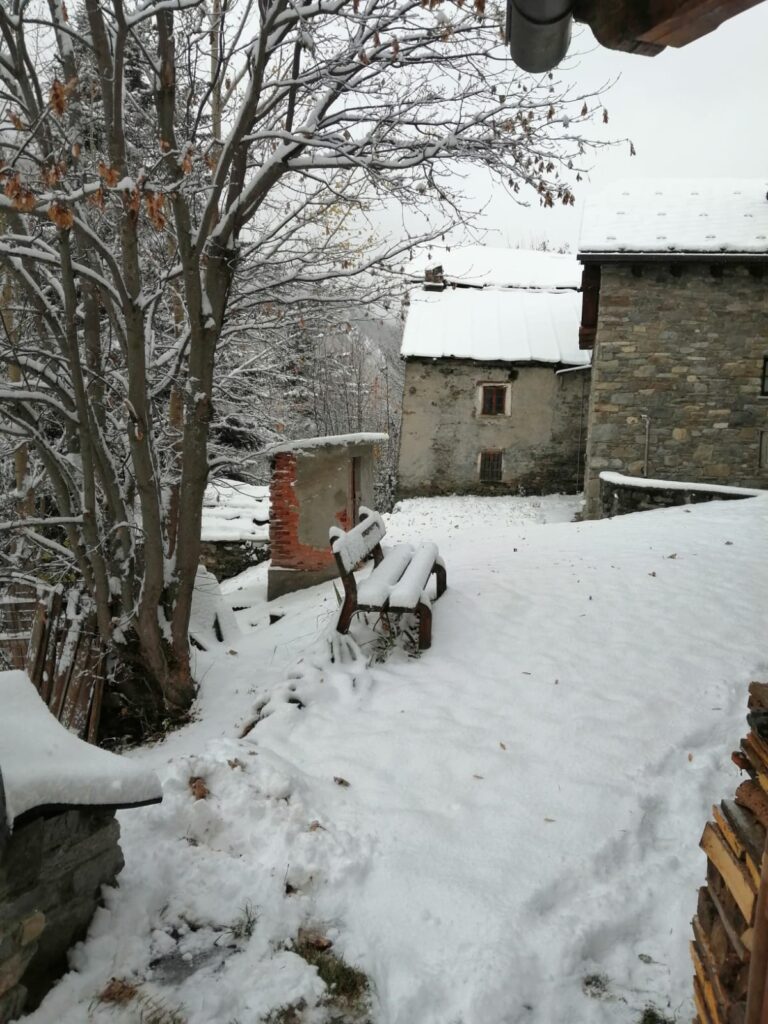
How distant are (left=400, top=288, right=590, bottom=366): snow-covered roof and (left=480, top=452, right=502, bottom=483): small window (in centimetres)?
250

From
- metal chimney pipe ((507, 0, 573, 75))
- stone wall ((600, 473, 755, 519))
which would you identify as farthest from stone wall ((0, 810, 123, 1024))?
stone wall ((600, 473, 755, 519))

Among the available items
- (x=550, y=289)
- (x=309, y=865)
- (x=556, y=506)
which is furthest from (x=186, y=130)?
(x=550, y=289)

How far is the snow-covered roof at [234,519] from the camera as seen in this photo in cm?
1200

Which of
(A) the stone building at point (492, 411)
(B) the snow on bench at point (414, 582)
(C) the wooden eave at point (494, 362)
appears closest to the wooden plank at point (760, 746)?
(B) the snow on bench at point (414, 582)

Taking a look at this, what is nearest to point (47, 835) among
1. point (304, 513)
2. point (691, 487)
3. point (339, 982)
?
point (339, 982)

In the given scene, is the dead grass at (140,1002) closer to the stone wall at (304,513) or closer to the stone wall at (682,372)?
the stone wall at (304,513)

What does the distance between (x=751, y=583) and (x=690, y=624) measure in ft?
4.72

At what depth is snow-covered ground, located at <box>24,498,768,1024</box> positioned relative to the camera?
2381 mm

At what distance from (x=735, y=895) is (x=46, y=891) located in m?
2.09

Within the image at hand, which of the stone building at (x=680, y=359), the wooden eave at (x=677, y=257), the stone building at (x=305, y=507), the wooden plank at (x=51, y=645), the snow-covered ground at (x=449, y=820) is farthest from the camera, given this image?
the stone building at (x=680, y=359)

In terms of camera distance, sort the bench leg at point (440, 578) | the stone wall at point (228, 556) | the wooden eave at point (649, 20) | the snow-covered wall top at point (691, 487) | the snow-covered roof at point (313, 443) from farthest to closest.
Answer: the stone wall at point (228, 556) < the snow-covered wall top at point (691, 487) < the snow-covered roof at point (313, 443) < the bench leg at point (440, 578) < the wooden eave at point (649, 20)

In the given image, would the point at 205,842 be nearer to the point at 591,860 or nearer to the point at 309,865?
the point at 309,865

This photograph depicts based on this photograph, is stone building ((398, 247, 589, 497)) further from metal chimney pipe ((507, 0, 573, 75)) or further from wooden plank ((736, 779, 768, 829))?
wooden plank ((736, 779, 768, 829))

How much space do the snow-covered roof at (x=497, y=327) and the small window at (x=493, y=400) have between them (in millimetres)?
761
